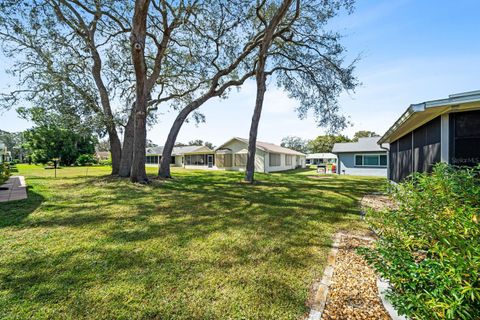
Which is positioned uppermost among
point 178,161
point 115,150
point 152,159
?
point 115,150

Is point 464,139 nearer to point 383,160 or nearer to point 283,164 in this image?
point 383,160

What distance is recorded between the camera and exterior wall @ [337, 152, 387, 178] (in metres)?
18.2

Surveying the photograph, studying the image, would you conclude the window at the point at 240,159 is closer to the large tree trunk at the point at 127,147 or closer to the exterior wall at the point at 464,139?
the large tree trunk at the point at 127,147

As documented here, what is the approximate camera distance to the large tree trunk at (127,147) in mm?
11133

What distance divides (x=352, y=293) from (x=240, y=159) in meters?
19.8

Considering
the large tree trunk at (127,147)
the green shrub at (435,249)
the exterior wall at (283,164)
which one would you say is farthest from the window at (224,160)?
the green shrub at (435,249)

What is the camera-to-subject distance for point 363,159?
1886cm

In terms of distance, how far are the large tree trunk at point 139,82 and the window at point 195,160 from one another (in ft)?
55.2

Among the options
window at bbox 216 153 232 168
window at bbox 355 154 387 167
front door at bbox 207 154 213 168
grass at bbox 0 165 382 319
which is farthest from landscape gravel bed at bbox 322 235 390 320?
front door at bbox 207 154 213 168

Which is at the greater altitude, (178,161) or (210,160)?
(210,160)

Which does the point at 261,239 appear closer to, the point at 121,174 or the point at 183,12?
the point at 121,174

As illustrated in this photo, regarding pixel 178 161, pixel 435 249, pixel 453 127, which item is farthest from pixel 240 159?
pixel 435 249

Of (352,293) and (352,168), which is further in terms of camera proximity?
(352,168)

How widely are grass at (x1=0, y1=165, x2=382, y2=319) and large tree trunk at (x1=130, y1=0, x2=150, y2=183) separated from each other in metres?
3.61
